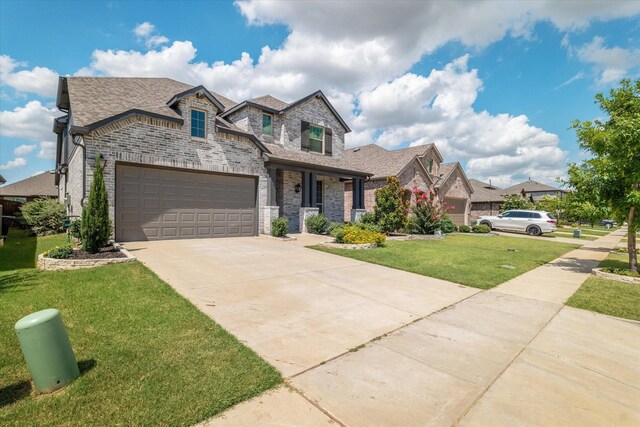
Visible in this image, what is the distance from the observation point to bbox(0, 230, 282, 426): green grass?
8.18 feet

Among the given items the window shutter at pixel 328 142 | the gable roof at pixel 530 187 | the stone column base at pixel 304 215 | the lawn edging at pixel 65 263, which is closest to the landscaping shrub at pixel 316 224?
the stone column base at pixel 304 215

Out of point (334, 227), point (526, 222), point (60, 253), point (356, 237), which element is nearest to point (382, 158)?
point (526, 222)

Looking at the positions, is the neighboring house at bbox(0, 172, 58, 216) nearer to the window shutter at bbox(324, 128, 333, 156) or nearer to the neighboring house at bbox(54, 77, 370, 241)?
the neighboring house at bbox(54, 77, 370, 241)

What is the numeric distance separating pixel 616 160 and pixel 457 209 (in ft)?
72.9

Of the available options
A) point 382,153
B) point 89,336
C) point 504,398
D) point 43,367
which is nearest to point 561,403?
point 504,398

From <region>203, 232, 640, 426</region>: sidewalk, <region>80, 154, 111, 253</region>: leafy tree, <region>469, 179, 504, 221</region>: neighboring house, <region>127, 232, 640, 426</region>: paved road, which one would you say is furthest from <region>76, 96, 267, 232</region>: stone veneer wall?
<region>469, 179, 504, 221</region>: neighboring house

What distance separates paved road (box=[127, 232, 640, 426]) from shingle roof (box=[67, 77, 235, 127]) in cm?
770

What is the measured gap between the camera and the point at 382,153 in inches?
1078

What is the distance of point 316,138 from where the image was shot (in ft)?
64.9

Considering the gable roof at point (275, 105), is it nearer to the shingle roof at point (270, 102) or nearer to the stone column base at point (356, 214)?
the shingle roof at point (270, 102)

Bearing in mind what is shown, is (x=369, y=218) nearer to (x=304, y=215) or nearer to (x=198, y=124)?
(x=304, y=215)

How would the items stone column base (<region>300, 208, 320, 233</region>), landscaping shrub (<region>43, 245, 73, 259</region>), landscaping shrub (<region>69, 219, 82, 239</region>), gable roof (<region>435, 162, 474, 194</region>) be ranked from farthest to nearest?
gable roof (<region>435, 162, 474, 194</region>) → stone column base (<region>300, 208, 320, 233</region>) → landscaping shrub (<region>69, 219, 82, 239</region>) → landscaping shrub (<region>43, 245, 73, 259</region>)

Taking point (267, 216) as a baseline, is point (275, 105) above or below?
above

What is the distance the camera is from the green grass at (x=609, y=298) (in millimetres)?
5543
